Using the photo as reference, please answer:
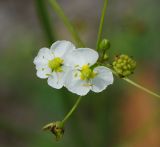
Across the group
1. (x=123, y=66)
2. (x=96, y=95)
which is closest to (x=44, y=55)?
(x=123, y=66)

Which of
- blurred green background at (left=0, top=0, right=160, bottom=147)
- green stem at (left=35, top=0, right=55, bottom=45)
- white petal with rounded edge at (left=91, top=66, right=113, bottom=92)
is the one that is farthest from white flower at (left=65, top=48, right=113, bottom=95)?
blurred green background at (left=0, top=0, right=160, bottom=147)

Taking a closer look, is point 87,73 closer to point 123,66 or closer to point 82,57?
point 82,57

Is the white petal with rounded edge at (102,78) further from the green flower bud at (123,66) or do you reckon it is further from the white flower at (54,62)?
the white flower at (54,62)

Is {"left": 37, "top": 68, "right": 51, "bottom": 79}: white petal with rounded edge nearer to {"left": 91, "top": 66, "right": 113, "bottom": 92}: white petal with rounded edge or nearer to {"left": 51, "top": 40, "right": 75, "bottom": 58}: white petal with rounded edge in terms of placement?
{"left": 51, "top": 40, "right": 75, "bottom": 58}: white petal with rounded edge

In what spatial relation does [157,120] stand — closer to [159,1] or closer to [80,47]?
[159,1]

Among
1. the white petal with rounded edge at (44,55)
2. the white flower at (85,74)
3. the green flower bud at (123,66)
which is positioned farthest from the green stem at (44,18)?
the green flower bud at (123,66)

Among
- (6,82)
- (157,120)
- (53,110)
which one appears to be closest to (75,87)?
(157,120)
